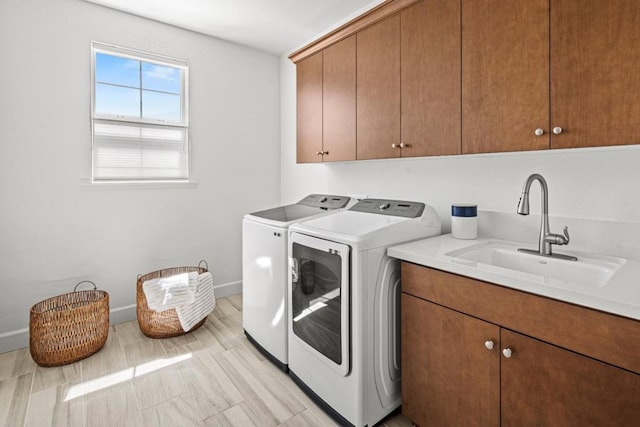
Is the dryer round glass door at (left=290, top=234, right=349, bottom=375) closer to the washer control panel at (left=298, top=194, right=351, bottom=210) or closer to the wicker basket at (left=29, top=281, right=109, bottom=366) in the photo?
the washer control panel at (left=298, top=194, right=351, bottom=210)

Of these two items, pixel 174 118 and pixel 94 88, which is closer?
pixel 94 88

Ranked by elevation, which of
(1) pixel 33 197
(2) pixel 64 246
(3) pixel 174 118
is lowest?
(2) pixel 64 246

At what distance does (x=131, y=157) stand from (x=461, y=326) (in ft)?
9.06

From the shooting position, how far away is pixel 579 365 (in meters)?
1.02

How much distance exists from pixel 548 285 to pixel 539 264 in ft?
1.72

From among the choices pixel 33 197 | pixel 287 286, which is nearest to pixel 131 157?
pixel 33 197

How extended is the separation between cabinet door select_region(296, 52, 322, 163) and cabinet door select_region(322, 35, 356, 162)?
0.23ft

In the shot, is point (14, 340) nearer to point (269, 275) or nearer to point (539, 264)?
point (269, 275)

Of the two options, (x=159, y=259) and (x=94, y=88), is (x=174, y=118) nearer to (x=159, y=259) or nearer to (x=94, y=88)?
(x=94, y=88)

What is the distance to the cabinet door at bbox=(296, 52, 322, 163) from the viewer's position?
102 inches

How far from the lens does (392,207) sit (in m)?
2.12

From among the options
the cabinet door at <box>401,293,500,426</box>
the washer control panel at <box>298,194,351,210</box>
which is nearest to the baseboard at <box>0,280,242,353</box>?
the washer control panel at <box>298,194,351,210</box>

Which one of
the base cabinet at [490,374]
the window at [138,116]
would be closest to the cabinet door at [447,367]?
the base cabinet at [490,374]

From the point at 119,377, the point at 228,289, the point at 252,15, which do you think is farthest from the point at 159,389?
the point at 252,15
